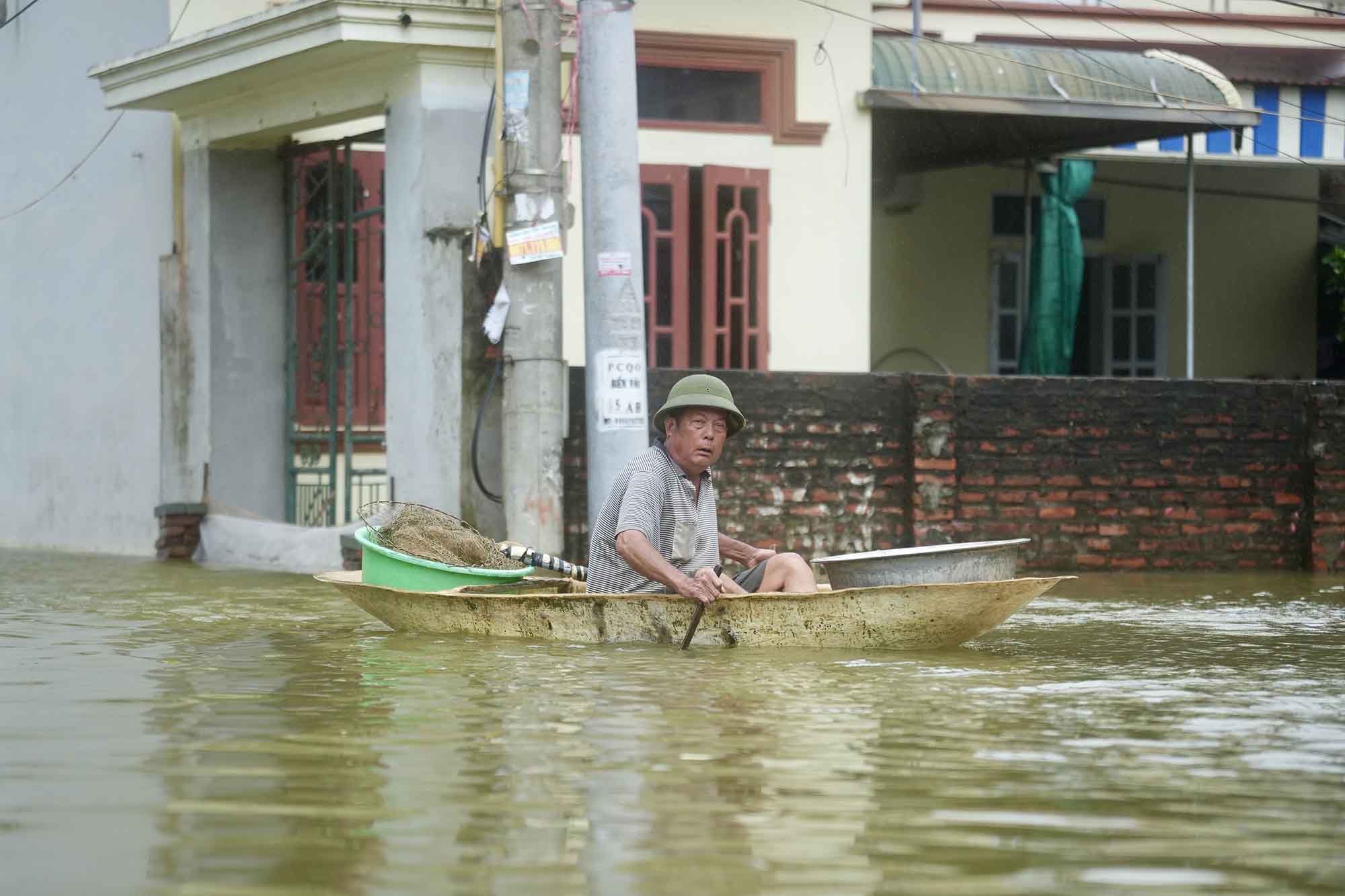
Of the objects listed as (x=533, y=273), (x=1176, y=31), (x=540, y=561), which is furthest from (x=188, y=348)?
(x=1176, y=31)

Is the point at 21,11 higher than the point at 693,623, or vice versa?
the point at 21,11

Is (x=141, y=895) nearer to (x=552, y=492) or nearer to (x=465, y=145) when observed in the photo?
(x=552, y=492)

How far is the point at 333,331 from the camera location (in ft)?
48.1

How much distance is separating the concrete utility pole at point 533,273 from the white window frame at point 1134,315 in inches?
417

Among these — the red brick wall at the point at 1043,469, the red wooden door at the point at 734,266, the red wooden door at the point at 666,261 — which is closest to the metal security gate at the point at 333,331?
the red brick wall at the point at 1043,469

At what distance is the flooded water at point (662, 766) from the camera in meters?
4.52

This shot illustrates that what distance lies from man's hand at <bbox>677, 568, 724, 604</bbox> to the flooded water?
32 centimetres

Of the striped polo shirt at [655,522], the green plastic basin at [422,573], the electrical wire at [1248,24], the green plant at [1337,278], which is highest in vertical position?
the electrical wire at [1248,24]

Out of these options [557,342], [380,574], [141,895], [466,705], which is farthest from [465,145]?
[141,895]

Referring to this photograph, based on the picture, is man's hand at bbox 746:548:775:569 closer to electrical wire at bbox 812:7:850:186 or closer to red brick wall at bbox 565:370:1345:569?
red brick wall at bbox 565:370:1345:569

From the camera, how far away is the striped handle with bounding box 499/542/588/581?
10484 millimetres

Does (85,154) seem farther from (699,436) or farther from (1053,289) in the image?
(699,436)

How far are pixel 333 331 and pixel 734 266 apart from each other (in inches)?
169

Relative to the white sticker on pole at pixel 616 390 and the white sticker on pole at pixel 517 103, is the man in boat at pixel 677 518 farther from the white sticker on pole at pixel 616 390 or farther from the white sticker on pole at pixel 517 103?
the white sticker on pole at pixel 517 103
